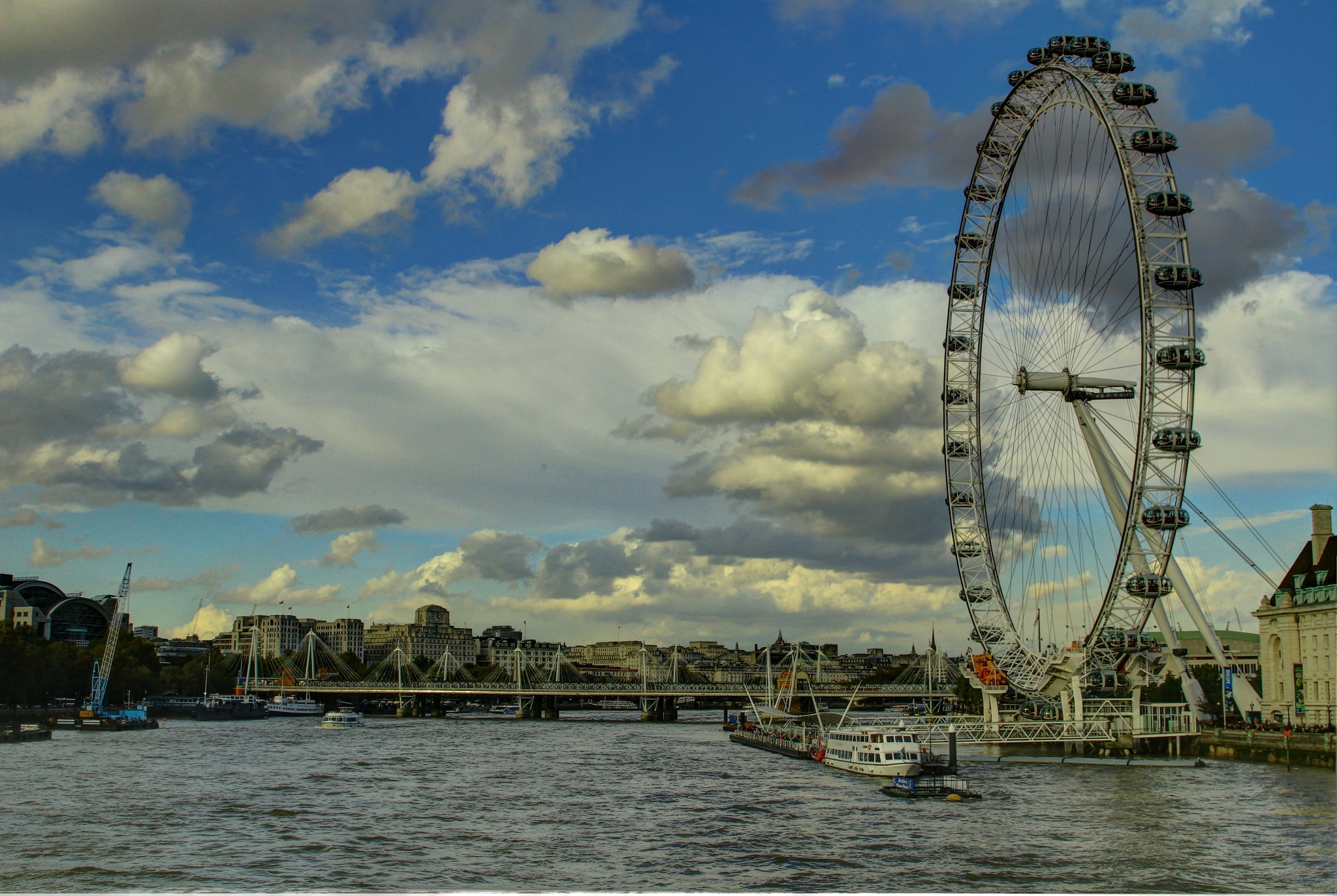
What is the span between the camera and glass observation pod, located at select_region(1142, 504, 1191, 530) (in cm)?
7306

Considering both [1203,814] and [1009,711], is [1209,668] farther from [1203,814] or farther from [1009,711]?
[1203,814]

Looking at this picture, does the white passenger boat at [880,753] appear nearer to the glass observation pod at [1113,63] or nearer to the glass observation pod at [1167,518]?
the glass observation pod at [1167,518]

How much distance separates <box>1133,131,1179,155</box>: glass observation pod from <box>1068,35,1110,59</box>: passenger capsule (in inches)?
267

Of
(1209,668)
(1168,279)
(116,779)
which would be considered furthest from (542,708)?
(1168,279)

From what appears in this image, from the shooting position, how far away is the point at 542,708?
19925 centimetres

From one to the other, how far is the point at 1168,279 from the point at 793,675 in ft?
386

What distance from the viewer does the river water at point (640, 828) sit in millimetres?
40969

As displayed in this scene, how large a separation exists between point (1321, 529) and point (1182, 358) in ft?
89.3

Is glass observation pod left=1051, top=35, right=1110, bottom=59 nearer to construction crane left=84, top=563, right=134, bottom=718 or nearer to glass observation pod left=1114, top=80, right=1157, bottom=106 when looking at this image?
glass observation pod left=1114, top=80, right=1157, bottom=106

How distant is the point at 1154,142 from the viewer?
71250 millimetres

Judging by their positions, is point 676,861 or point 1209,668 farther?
point 1209,668

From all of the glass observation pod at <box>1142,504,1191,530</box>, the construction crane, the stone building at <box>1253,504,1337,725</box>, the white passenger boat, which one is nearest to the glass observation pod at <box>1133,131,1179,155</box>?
the glass observation pod at <box>1142,504,1191,530</box>

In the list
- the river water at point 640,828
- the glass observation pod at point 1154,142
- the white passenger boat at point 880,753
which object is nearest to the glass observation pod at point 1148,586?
the river water at point 640,828

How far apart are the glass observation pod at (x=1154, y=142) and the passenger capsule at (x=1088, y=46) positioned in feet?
22.3
